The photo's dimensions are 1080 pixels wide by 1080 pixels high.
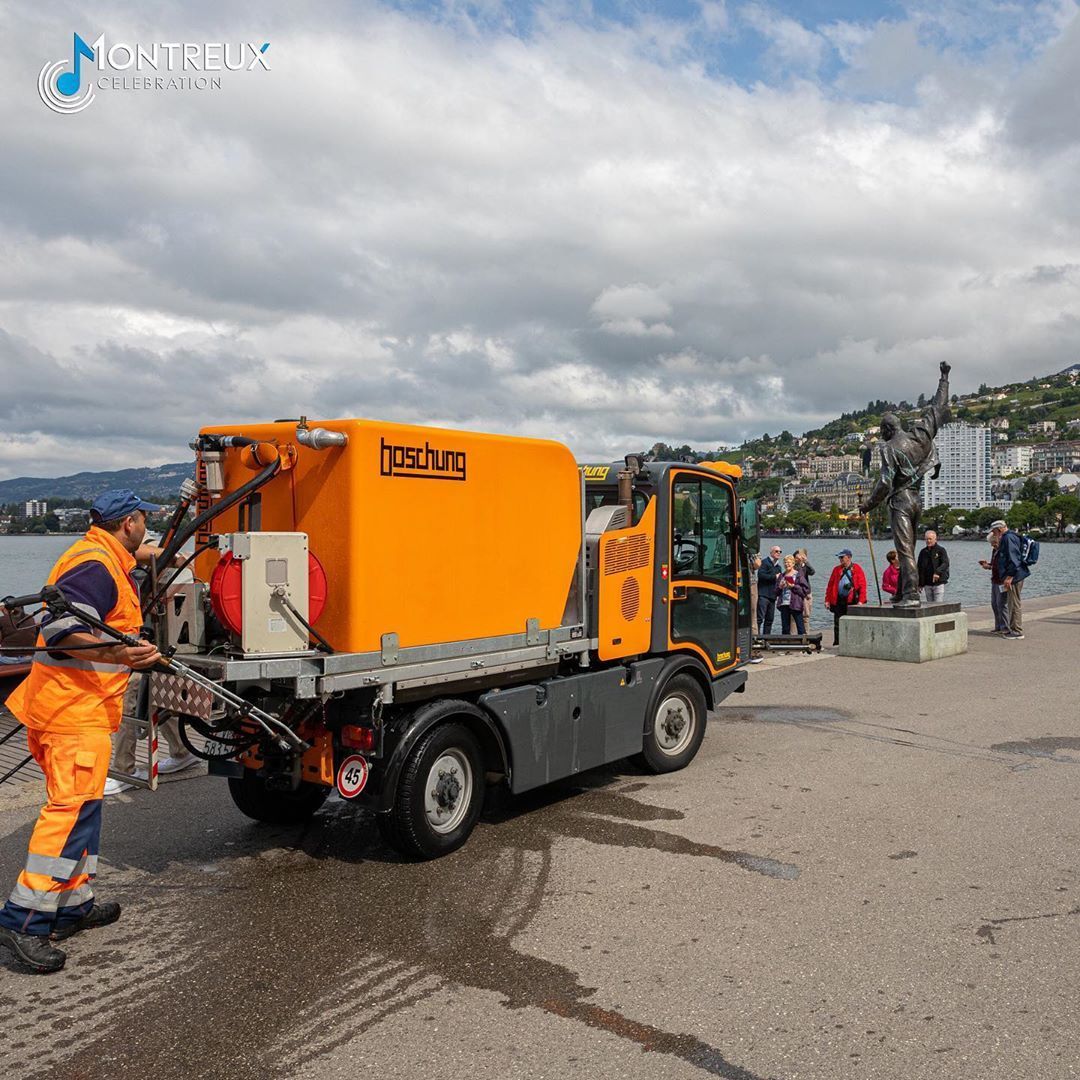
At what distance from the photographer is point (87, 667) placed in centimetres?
445

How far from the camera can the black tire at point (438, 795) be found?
17.7ft

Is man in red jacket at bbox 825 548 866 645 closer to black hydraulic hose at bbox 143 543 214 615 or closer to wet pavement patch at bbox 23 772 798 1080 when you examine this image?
wet pavement patch at bbox 23 772 798 1080

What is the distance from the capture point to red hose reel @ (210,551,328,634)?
16.2 ft

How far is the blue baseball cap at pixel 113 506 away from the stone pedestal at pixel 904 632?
11.8 m

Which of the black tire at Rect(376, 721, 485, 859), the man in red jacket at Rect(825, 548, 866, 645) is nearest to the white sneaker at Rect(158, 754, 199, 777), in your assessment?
the black tire at Rect(376, 721, 485, 859)

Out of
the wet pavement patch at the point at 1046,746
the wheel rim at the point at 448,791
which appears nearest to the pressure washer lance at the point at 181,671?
the wheel rim at the point at 448,791

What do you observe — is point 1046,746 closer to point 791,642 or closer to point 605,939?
point 605,939

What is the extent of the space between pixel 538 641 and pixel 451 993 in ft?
8.65

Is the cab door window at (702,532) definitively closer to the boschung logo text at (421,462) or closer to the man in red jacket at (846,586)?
the boschung logo text at (421,462)

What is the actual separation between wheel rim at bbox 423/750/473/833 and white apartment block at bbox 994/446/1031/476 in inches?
8066

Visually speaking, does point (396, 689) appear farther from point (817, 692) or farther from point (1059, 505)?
point (1059, 505)

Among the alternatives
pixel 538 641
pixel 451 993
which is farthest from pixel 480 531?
pixel 451 993

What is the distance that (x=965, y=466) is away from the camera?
181000mm

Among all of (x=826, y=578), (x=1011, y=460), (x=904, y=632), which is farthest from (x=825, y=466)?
(x=904, y=632)
